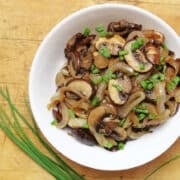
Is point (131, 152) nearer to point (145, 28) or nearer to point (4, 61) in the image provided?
point (145, 28)

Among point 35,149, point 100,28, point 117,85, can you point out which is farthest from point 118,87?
point 35,149

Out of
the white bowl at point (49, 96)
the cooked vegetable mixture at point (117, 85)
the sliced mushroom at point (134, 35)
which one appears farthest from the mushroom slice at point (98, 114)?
the sliced mushroom at point (134, 35)

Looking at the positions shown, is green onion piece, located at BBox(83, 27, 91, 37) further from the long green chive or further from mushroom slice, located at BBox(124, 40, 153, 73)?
the long green chive

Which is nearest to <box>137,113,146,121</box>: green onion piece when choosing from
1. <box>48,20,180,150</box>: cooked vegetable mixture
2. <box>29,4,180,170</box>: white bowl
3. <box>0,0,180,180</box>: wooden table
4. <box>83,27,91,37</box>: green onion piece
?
<box>48,20,180,150</box>: cooked vegetable mixture

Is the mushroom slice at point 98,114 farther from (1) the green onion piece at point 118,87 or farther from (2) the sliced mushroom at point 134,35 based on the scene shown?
(2) the sliced mushroom at point 134,35

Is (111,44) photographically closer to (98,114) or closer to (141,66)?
(141,66)

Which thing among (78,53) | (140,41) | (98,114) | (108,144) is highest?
(140,41)
